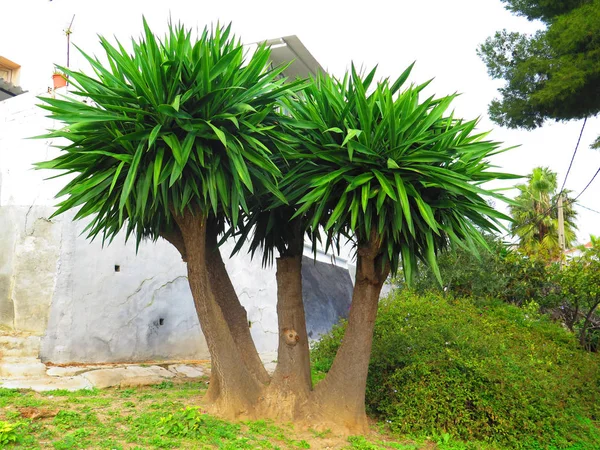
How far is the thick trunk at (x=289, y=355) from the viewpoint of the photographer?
5809 millimetres

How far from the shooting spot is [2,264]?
864 cm

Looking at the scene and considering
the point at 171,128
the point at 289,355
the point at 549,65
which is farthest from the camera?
Answer: the point at 549,65

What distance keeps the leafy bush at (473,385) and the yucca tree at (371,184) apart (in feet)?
2.77

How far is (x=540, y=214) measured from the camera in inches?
955

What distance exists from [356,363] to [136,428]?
2392mm

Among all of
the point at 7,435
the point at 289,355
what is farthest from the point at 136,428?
the point at 289,355

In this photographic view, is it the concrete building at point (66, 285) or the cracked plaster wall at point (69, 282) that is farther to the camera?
the cracked plaster wall at point (69, 282)

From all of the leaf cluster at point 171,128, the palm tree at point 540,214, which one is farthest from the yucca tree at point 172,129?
the palm tree at point 540,214

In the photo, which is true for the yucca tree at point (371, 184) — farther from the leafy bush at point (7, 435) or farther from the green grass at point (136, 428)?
the leafy bush at point (7, 435)

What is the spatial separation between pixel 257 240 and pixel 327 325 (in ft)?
23.2

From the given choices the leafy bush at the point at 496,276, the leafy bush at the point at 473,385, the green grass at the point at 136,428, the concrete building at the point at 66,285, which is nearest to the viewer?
the green grass at the point at 136,428

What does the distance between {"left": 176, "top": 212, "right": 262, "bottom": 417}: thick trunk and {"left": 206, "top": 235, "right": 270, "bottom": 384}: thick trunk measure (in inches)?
14.3

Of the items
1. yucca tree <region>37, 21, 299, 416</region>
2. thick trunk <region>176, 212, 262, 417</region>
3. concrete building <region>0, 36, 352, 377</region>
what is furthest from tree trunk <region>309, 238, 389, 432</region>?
concrete building <region>0, 36, 352, 377</region>

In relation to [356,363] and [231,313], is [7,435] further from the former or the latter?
[356,363]
